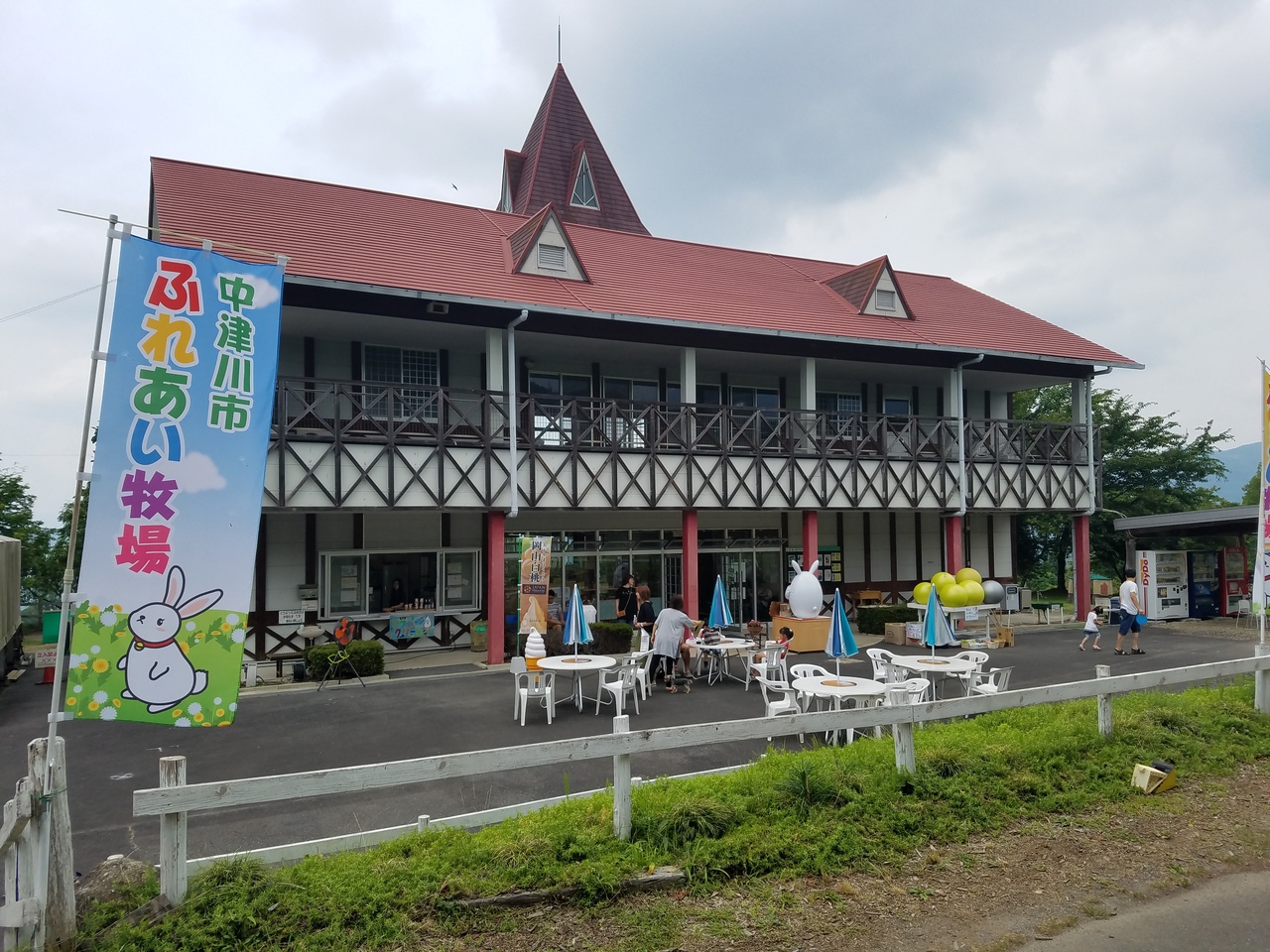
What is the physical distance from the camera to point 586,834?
471 cm

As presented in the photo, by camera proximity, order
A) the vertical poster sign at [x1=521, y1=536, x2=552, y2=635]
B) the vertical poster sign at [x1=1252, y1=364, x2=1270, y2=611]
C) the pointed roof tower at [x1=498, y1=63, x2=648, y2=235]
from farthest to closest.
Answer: the pointed roof tower at [x1=498, y1=63, x2=648, y2=235] < the vertical poster sign at [x1=521, y1=536, x2=552, y2=635] < the vertical poster sign at [x1=1252, y1=364, x2=1270, y2=611]

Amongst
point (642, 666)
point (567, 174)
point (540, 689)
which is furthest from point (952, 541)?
point (567, 174)

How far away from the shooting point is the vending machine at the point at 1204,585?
65.6ft

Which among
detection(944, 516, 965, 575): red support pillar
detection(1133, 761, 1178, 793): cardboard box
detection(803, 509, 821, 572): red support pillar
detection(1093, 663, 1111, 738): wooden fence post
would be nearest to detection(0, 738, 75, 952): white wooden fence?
detection(1133, 761, 1178, 793): cardboard box

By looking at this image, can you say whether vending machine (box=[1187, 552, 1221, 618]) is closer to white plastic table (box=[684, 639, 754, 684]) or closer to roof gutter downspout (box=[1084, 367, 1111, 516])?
roof gutter downspout (box=[1084, 367, 1111, 516])

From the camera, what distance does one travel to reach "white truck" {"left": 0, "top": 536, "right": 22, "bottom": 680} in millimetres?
13931

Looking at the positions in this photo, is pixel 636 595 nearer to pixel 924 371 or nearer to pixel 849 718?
pixel 849 718

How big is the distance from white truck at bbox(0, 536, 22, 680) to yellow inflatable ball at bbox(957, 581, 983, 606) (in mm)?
18231

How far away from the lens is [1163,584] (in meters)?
19.7

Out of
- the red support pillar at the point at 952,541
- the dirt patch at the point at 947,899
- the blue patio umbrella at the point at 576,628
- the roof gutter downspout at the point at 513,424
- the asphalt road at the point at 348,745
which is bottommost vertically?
the asphalt road at the point at 348,745

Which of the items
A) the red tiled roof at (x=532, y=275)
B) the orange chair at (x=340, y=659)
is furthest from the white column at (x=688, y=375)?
the orange chair at (x=340, y=659)

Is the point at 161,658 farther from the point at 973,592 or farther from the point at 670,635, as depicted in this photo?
the point at 973,592

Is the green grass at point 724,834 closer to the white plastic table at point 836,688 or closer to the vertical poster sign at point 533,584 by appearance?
the white plastic table at point 836,688

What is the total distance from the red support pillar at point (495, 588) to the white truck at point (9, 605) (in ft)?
27.2
